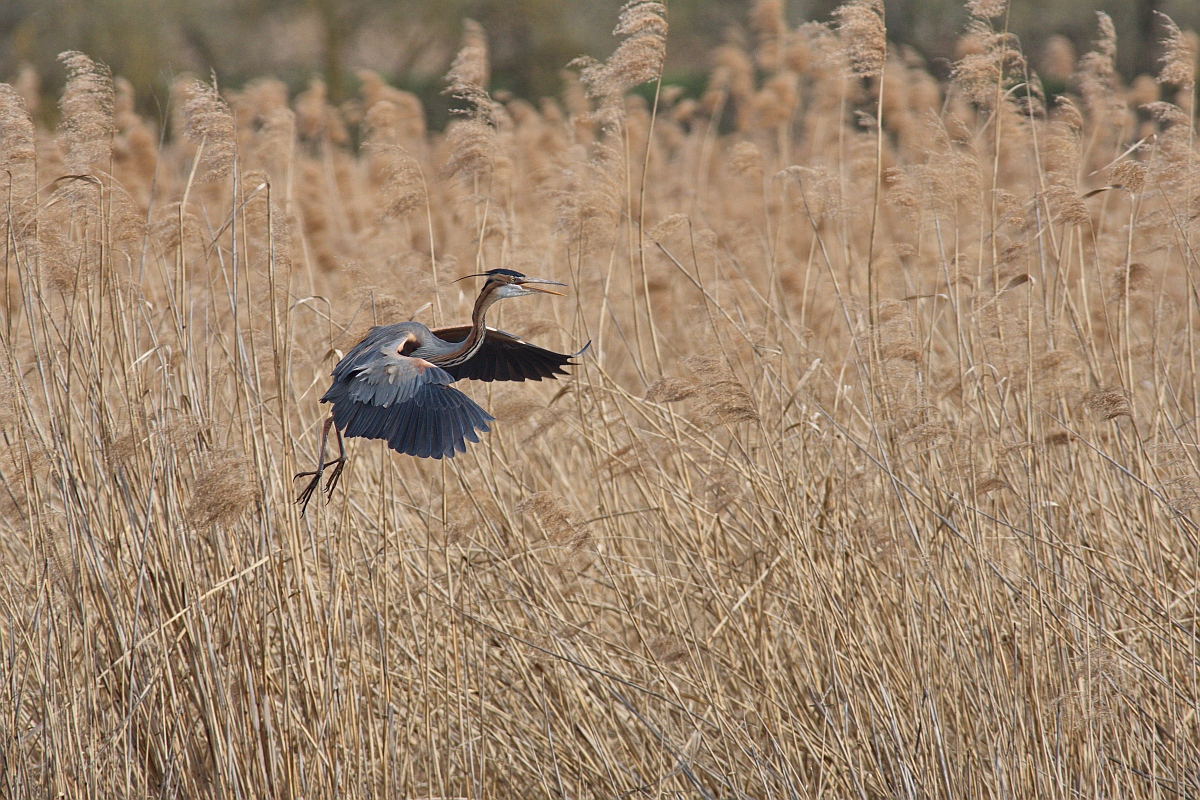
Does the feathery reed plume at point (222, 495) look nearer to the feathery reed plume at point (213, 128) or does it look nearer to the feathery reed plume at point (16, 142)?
the feathery reed plume at point (213, 128)

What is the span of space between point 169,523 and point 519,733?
1052 millimetres

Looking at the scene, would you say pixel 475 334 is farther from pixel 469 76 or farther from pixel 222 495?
pixel 469 76

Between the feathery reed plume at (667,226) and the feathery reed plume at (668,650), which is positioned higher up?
the feathery reed plume at (667,226)

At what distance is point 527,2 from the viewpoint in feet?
65.1

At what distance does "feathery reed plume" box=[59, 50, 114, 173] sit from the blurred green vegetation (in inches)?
419

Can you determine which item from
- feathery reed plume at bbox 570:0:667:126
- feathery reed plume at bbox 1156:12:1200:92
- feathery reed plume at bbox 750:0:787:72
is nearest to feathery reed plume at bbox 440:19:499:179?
feathery reed plume at bbox 570:0:667:126

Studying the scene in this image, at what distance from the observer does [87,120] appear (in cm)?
233

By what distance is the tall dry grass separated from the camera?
2.23 meters

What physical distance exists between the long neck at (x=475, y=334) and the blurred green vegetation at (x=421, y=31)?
11658mm

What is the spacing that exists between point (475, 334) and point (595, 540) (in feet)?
3.96

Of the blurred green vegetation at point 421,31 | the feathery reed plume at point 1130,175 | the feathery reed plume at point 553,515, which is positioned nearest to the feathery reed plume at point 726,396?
the feathery reed plume at point 553,515

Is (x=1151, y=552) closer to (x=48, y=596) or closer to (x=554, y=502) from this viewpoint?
(x=554, y=502)

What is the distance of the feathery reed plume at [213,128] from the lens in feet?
7.15

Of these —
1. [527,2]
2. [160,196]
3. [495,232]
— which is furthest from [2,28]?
[495,232]
